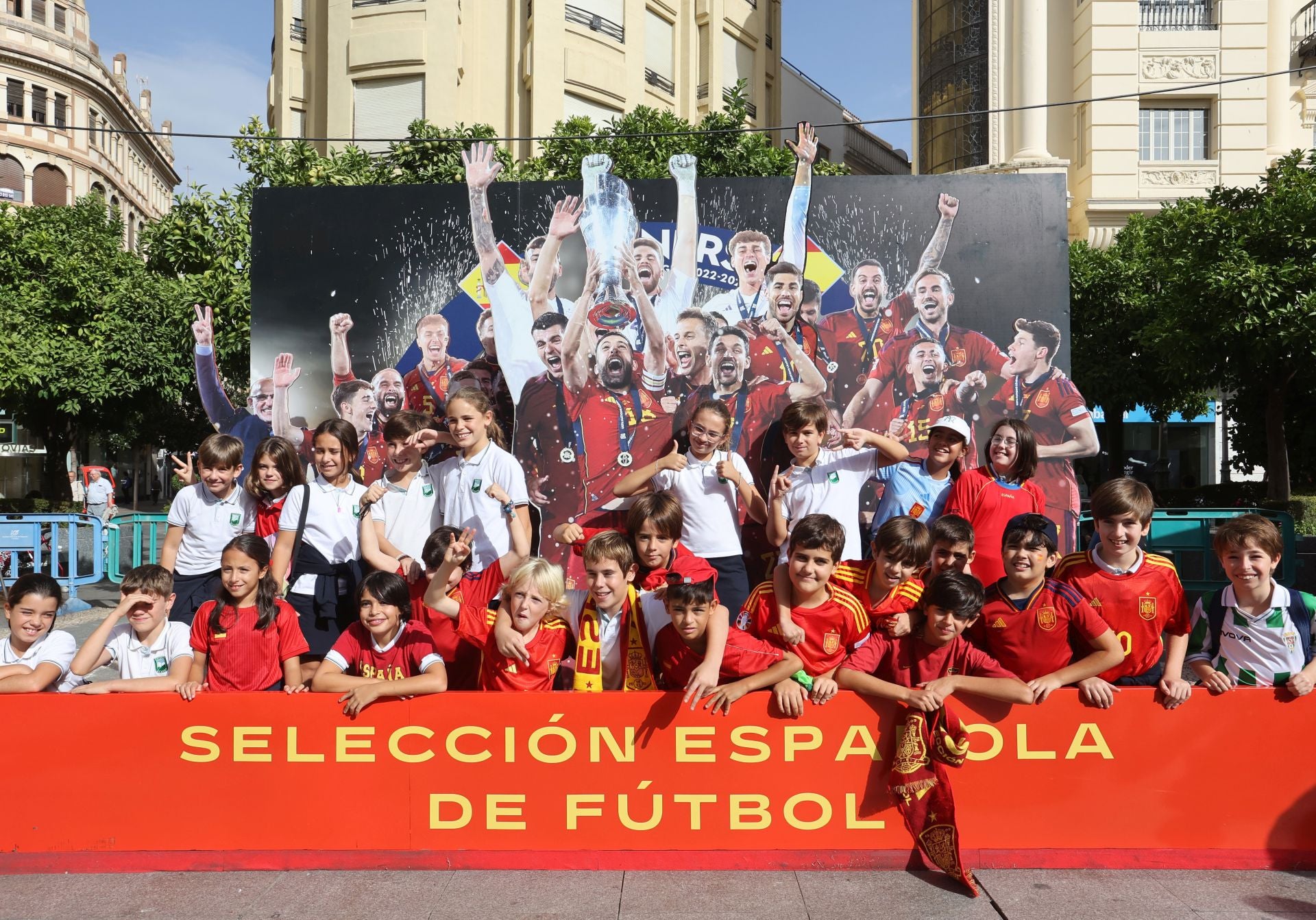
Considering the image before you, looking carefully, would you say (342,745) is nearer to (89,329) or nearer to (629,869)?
(629,869)

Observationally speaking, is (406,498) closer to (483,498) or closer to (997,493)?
(483,498)

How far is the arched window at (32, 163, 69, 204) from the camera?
55438mm

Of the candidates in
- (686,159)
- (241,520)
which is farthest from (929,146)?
(241,520)

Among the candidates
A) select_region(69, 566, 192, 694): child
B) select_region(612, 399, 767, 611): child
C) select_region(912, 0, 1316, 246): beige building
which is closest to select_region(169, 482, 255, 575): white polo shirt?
select_region(69, 566, 192, 694): child

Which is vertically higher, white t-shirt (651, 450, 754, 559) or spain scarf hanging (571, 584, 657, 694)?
white t-shirt (651, 450, 754, 559)

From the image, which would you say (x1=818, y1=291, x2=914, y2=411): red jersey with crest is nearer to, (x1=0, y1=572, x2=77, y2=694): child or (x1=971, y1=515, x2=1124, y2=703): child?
(x1=971, y1=515, x2=1124, y2=703): child

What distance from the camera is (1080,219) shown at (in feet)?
86.4

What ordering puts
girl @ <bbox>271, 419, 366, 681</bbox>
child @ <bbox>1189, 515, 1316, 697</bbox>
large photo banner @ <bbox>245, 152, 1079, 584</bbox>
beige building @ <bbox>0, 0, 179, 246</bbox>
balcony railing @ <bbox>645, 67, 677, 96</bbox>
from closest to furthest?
child @ <bbox>1189, 515, 1316, 697</bbox>, girl @ <bbox>271, 419, 366, 681</bbox>, large photo banner @ <bbox>245, 152, 1079, 584</bbox>, balcony railing @ <bbox>645, 67, 677, 96</bbox>, beige building @ <bbox>0, 0, 179, 246</bbox>

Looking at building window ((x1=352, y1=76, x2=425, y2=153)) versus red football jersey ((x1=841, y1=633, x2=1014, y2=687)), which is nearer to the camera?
red football jersey ((x1=841, y1=633, x2=1014, y2=687))

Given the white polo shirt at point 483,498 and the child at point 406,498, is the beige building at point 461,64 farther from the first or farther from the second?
the white polo shirt at point 483,498

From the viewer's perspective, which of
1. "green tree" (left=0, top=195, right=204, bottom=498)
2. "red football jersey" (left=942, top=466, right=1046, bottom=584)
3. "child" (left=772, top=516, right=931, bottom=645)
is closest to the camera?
"child" (left=772, top=516, right=931, bottom=645)

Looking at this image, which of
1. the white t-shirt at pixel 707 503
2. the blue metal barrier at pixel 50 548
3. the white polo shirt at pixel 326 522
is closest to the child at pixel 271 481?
the white polo shirt at pixel 326 522

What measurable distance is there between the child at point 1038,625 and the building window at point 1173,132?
85.0ft

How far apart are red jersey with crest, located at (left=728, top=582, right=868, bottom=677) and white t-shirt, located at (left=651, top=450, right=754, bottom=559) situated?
160 centimetres
